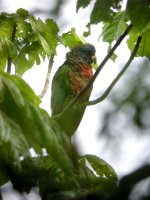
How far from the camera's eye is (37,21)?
254cm

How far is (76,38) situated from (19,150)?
1.97 metres

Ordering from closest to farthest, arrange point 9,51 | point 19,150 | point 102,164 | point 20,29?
point 19,150 → point 102,164 → point 9,51 → point 20,29

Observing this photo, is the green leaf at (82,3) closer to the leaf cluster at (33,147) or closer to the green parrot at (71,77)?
the leaf cluster at (33,147)

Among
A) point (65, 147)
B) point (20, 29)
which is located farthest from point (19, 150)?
point (20, 29)

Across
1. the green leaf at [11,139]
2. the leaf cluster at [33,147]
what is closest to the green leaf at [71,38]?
the leaf cluster at [33,147]

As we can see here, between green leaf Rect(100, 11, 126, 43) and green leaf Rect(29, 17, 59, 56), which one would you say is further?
green leaf Rect(29, 17, 59, 56)

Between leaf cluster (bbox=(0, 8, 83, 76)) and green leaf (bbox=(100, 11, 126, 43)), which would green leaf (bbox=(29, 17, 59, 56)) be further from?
green leaf (bbox=(100, 11, 126, 43))

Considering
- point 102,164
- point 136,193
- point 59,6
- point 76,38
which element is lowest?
point 102,164

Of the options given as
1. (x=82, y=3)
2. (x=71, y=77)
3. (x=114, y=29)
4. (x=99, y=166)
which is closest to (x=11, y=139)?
(x=82, y=3)

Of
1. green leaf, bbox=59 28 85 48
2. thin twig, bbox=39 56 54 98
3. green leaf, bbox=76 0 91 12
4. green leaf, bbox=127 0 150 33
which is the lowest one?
thin twig, bbox=39 56 54 98

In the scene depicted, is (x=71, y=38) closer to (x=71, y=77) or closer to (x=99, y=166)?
(x=71, y=77)

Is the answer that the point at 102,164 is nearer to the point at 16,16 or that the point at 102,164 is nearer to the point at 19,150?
the point at 19,150

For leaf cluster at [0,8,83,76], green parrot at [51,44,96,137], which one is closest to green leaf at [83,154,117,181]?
leaf cluster at [0,8,83,76]

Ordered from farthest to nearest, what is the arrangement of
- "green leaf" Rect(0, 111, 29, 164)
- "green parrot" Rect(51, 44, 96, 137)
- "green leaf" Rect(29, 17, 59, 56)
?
"green parrot" Rect(51, 44, 96, 137), "green leaf" Rect(29, 17, 59, 56), "green leaf" Rect(0, 111, 29, 164)
